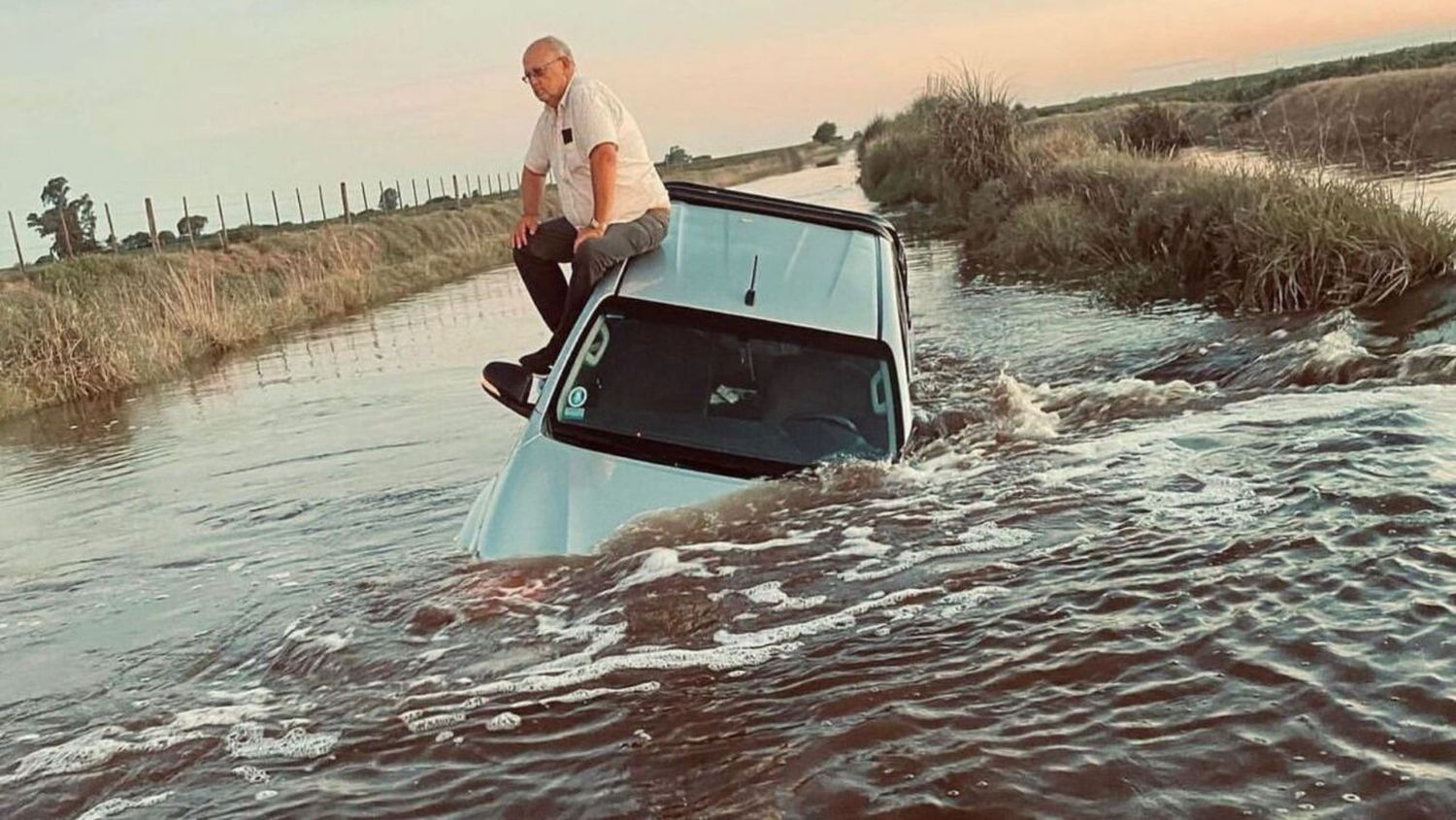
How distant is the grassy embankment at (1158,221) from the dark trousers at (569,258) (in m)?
6.97

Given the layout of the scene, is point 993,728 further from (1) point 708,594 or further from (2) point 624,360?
(2) point 624,360

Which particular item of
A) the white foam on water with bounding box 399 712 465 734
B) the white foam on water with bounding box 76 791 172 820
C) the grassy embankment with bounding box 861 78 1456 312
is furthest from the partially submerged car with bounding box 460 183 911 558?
the grassy embankment with bounding box 861 78 1456 312

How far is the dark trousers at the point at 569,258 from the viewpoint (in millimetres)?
6469

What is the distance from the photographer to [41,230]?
52.5 metres

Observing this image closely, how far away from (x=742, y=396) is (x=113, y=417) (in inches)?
456

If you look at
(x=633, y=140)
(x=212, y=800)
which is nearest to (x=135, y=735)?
(x=212, y=800)

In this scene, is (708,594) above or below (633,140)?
below

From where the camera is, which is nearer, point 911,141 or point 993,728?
point 993,728

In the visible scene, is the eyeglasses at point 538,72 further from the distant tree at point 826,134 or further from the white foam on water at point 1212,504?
the distant tree at point 826,134

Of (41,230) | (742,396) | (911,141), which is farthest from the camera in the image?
(41,230)

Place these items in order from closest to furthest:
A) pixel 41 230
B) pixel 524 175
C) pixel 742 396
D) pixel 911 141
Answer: pixel 742 396, pixel 524 175, pixel 911 141, pixel 41 230

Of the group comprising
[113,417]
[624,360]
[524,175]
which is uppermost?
[524,175]

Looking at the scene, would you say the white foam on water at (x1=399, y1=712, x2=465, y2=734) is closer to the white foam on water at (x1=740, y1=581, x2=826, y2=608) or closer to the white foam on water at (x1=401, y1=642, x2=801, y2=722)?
the white foam on water at (x1=401, y1=642, x2=801, y2=722)

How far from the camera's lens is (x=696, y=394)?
5.92m
